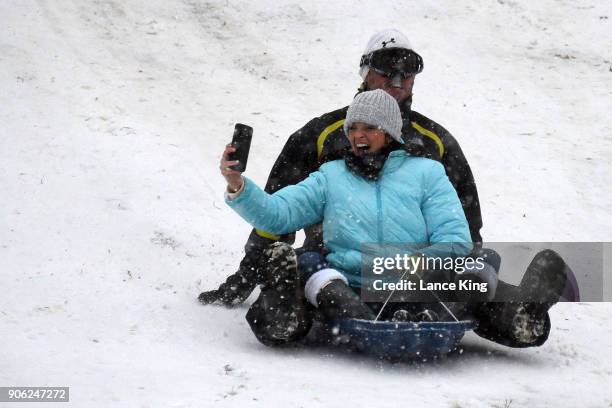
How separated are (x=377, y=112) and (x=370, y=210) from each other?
23.7 inches

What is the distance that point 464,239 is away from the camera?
4.88 metres

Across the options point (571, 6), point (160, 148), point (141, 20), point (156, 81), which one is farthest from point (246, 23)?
point (571, 6)

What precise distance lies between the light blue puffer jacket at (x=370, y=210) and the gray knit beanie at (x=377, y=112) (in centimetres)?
18

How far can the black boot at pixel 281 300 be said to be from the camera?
183 inches

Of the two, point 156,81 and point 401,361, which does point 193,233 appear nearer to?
point 401,361

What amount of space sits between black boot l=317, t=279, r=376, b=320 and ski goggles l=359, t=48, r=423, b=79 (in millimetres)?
2007

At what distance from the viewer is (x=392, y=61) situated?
613cm

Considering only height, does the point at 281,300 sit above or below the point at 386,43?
below

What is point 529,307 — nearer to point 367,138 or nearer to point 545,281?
point 545,281

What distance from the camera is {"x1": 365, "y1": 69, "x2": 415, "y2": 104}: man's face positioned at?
604cm

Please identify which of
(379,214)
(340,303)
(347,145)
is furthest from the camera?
(347,145)

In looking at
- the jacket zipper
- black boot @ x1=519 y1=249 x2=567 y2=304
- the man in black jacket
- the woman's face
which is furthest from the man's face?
black boot @ x1=519 y1=249 x2=567 y2=304

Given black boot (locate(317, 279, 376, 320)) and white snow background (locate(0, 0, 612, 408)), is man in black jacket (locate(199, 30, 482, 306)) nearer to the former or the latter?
white snow background (locate(0, 0, 612, 408))

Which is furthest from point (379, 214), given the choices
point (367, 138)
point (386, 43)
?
point (386, 43)
